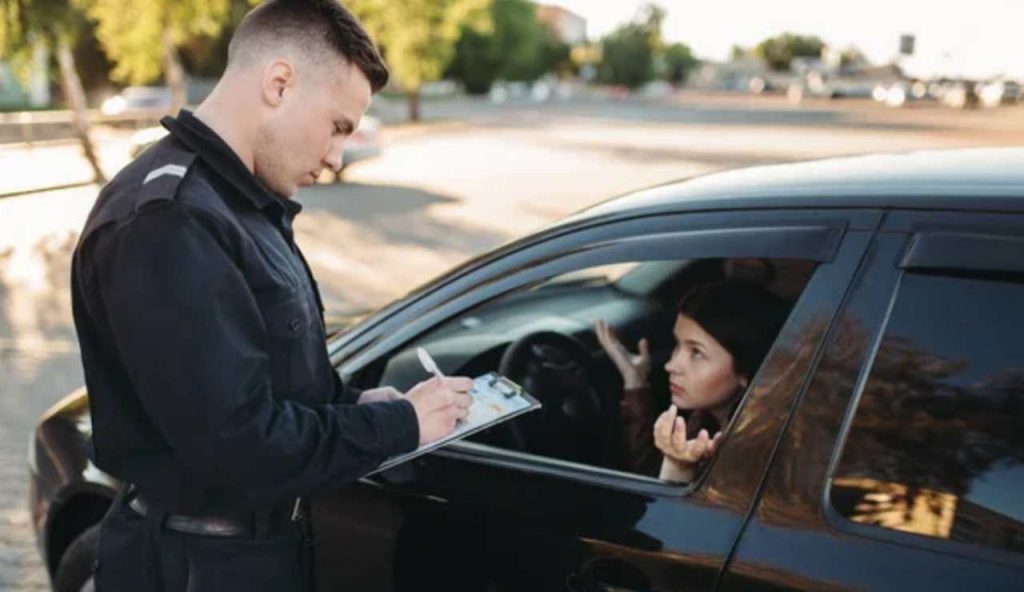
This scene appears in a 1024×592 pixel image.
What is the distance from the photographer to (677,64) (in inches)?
5566

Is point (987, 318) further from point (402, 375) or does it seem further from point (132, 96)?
point (132, 96)

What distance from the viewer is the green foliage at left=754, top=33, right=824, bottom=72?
153 m

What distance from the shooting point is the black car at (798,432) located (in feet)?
5.08

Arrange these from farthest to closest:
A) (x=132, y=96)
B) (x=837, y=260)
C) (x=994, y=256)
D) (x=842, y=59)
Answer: (x=842, y=59) < (x=132, y=96) < (x=837, y=260) < (x=994, y=256)

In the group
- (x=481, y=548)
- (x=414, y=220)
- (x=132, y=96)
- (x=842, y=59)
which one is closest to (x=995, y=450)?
(x=481, y=548)

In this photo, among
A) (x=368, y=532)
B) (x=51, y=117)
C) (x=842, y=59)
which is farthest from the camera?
(x=842, y=59)

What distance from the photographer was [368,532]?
2117 mm

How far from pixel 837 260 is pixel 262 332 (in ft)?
3.10

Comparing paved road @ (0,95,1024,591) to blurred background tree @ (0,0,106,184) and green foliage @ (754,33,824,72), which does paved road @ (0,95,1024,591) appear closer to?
blurred background tree @ (0,0,106,184)

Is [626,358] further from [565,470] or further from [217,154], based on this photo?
[217,154]

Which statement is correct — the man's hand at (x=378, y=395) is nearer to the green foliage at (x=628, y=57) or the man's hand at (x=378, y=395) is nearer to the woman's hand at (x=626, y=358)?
the woman's hand at (x=626, y=358)

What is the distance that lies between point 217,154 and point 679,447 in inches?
40.2

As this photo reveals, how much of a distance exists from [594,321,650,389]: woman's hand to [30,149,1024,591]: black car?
41 cm

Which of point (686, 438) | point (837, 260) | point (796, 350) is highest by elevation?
point (837, 260)
